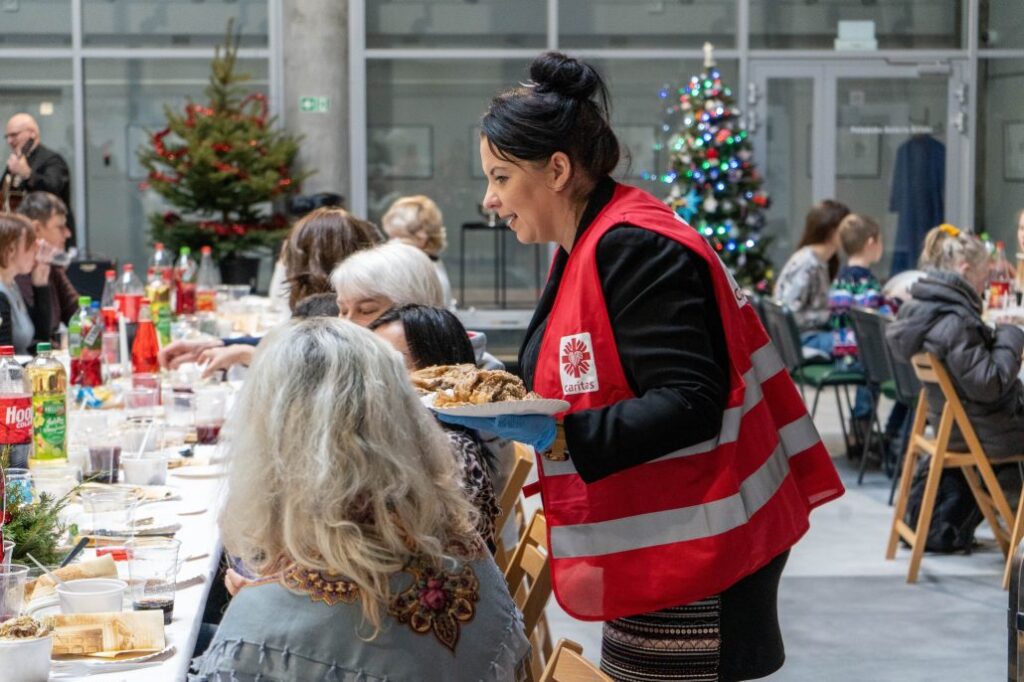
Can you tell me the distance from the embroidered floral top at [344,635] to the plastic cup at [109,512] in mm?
901

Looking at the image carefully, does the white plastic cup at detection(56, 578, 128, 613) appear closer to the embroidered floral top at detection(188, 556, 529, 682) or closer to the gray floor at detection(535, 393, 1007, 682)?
the embroidered floral top at detection(188, 556, 529, 682)

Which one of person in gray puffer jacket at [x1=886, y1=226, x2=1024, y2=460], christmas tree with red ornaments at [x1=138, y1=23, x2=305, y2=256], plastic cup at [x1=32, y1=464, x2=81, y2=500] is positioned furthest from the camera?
christmas tree with red ornaments at [x1=138, y1=23, x2=305, y2=256]

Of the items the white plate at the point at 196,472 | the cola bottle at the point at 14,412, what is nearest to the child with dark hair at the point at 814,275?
the white plate at the point at 196,472

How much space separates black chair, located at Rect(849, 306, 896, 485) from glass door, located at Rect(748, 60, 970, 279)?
517 cm

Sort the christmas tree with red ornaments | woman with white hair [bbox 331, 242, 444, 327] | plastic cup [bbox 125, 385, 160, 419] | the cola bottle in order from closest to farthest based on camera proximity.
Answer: the cola bottle, woman with white hair [bbox 331, 242, 444, 327], plastic cup [bbox 125, 385, 160, 419], the christmas tree with red ornaments

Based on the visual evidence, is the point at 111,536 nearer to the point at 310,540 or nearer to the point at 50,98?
the point at 310,540

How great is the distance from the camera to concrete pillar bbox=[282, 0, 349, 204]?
12.6m

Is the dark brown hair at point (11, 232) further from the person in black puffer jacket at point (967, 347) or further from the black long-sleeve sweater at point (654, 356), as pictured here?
the black long-sleeve sweater at point (654, 356)

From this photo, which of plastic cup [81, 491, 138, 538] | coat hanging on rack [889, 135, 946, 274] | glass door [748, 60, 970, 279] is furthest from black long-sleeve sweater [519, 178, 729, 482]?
coat hanging on rack [889, 135, 946, 274]

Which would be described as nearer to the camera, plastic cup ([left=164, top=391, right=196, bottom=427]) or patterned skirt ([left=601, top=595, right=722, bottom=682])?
patterned skirt ([left=601, top=595, right=722, bottom=682])

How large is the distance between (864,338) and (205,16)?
7.48 meters

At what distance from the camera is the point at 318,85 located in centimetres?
1264

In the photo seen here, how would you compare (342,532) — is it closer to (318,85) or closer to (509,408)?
(509,408)

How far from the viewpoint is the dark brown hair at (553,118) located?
2438 mm
